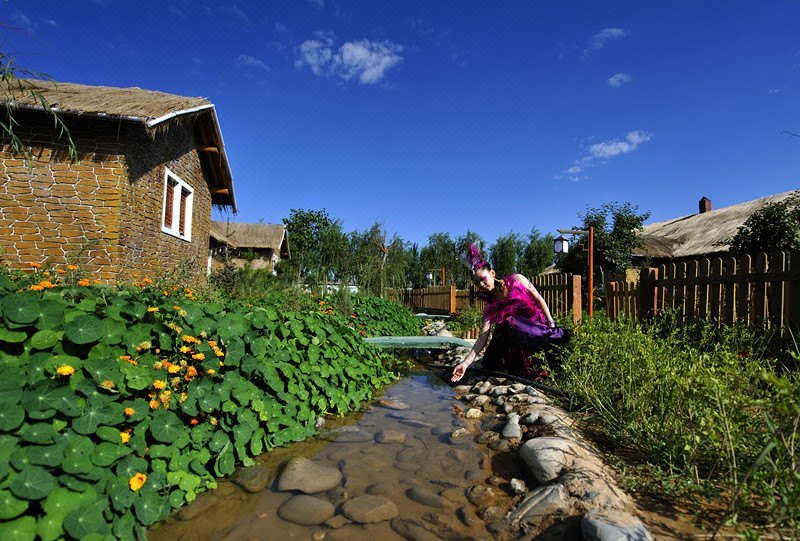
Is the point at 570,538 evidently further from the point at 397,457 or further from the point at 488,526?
the point at 397,457

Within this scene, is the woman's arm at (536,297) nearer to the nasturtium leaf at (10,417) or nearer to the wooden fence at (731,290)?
the wooden fence at (731,290)

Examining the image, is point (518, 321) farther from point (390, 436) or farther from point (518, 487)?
point (518, 487)

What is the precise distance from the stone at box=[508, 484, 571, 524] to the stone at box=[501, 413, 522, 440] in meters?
0.97

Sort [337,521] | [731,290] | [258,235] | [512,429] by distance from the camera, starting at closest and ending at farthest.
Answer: [337,521]
[512,429]
[731,290]
[258,235]

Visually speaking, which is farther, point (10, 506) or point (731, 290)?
point (731, 290)

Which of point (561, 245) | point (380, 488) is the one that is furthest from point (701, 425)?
point (561, 245)

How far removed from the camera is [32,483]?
5.00ft

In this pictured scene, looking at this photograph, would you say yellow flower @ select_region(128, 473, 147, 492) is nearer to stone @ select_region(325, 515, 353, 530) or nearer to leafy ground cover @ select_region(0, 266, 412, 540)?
leafy ground cover @ select_region(0, 266, 412, 540)

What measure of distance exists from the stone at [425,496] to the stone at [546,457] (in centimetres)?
57

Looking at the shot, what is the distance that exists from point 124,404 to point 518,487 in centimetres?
208

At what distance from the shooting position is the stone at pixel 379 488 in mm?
2435

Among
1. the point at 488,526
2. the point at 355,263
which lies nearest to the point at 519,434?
the point at 488,526

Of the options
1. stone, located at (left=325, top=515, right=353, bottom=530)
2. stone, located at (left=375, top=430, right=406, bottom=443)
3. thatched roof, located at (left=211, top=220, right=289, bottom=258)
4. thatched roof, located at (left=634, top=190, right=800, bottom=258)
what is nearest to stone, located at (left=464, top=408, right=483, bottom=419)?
stone, located at (left=375, top=430, right=406, bottom=443)

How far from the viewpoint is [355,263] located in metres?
14.3
